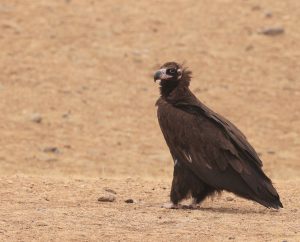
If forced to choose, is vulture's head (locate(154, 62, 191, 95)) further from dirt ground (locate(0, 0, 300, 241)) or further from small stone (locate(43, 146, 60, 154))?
small stone (locate(43, 146, 60, 154))

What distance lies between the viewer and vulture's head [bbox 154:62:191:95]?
10320 millimetres

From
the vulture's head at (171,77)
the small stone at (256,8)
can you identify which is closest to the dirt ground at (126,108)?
the small stone at (256,8)

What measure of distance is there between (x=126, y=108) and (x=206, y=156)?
28.1 feet

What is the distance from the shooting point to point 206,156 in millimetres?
9633

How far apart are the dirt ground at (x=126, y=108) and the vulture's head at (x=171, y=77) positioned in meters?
1.32

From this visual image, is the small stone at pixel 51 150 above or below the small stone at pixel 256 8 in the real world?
below

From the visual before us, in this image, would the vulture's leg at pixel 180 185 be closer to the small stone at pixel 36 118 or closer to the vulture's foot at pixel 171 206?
the vulture's foot at pixel 171 206

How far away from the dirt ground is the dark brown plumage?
299 mm

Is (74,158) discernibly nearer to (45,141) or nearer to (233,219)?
(45,141)

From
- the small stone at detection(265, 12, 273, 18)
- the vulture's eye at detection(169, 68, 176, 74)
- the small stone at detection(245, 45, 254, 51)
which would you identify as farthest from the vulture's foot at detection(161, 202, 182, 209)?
the small stone at detection(265, 12, 273, 18)

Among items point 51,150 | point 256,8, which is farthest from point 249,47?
point 51,150

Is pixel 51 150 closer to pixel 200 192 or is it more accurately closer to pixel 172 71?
pixel 172 71

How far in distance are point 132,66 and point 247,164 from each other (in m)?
10.8

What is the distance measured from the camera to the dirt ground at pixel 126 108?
29.1ft
